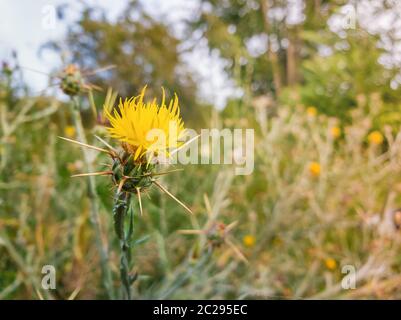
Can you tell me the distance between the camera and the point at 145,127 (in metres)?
0.63

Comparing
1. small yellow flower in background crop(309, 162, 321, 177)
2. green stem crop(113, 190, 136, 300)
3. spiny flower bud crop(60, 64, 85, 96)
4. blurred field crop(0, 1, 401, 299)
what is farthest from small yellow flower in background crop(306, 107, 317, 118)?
green stem crop(113, 190, 136, 300)

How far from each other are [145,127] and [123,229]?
22 cm

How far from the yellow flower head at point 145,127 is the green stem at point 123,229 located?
8cm

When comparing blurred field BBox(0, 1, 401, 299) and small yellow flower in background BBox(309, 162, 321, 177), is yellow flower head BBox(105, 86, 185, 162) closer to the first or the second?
blurred field BBox(0, 1, 401, 299)

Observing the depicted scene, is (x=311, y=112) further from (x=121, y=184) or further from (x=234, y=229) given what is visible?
(x=121, y=184)

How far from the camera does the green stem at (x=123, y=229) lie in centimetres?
68

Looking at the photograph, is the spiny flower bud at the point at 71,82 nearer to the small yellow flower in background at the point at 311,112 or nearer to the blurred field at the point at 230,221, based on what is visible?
the blurred field at the point at 230,221

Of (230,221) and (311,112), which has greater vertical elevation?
(311,112)

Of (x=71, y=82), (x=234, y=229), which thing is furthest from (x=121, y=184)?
(x=234, y=229)

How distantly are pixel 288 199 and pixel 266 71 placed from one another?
6307 mm

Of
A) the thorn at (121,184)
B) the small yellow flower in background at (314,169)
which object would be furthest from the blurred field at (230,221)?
the thorn at (121,184)

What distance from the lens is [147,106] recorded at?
64cm
